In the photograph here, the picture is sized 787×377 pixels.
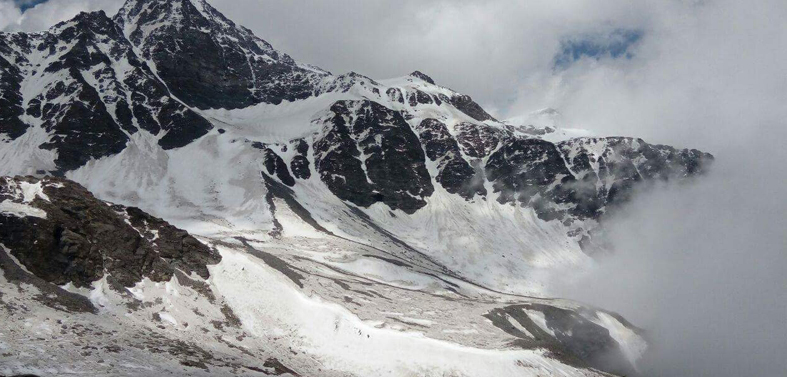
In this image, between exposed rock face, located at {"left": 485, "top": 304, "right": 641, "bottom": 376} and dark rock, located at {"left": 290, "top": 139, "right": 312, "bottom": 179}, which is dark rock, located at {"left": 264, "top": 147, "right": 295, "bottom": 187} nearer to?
dark rock, located at {"left": 290, "top": 139, "right": 312, "bottom": 179}

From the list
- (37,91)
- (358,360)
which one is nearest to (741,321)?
(358,360)

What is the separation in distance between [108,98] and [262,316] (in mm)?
166385

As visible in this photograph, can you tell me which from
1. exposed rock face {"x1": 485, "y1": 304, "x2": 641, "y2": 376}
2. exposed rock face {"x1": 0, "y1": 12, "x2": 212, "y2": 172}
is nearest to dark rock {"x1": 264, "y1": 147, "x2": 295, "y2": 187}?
exposed rock face {"x1": 0, "y1": 12, "x2": 212, "y2": 172}

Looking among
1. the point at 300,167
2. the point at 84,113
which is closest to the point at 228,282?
the point at 300,167

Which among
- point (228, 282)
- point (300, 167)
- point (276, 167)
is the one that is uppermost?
point (300, 167)

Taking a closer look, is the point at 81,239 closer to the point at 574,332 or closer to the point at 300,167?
the point at 574,332

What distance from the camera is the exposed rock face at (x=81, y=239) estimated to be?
42344mm

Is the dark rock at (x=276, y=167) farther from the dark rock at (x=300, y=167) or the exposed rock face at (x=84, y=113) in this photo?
the exposed rock face at (x=84, y=113)

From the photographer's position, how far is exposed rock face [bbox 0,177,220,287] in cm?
4234

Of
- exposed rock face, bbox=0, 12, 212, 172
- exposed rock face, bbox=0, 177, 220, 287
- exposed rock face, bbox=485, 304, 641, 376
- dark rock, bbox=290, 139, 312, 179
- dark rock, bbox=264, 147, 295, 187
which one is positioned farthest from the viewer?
dark rock, bbox=290, 139, 312, 179

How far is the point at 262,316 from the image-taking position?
50.8 metres

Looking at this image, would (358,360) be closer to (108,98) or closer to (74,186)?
(74,186)

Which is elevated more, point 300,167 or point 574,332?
point 300,167

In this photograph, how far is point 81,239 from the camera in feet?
149
